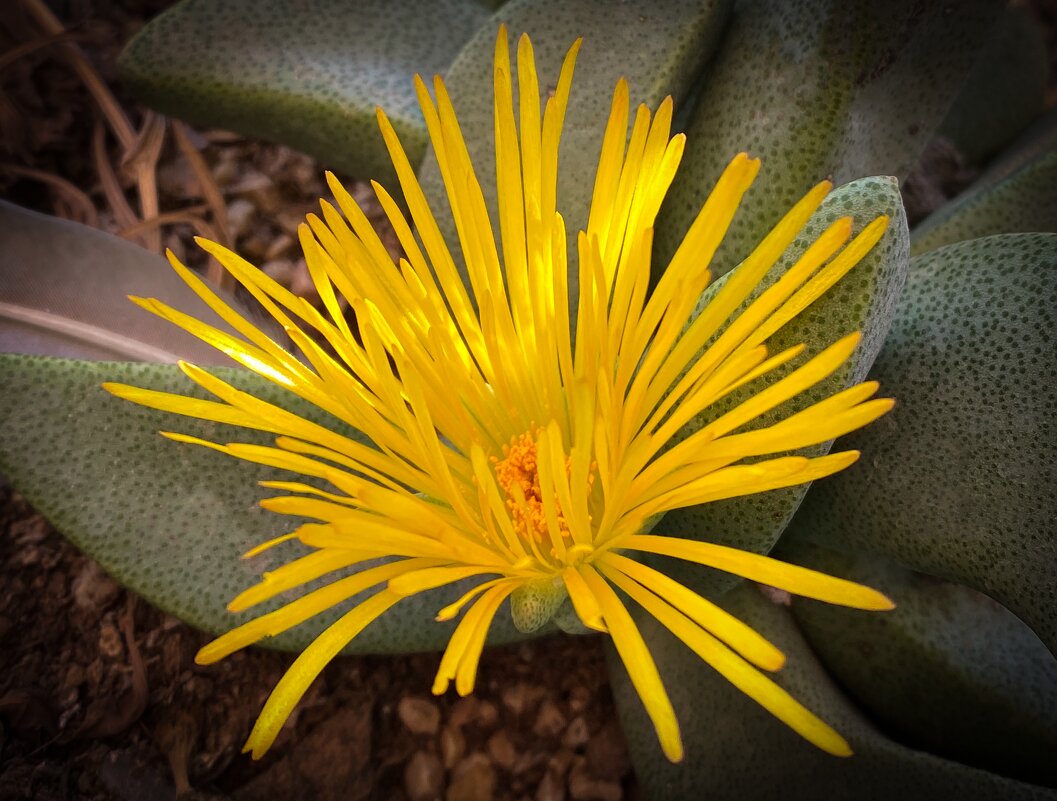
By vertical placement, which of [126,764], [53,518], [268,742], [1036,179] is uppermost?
[1036,179]

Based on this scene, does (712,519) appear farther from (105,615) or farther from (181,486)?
(105,615)

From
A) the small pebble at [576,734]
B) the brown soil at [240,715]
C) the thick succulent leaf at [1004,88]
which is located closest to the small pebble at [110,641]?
the brown soil at [240,715]

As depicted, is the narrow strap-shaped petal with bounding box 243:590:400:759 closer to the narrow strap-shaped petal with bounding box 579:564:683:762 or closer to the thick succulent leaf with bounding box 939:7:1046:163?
the narrow strap-shaped petal with bounding box 579:564:683:762

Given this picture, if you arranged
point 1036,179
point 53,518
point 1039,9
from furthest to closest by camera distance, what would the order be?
1. point 1039,9
2. point 1036,179
3. point 53,518

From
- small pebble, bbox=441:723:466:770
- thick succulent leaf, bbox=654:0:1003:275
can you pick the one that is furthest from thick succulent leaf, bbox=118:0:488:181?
small pebble, bbox=441:723:466:770

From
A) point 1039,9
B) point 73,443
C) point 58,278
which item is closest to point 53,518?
point 73,443
